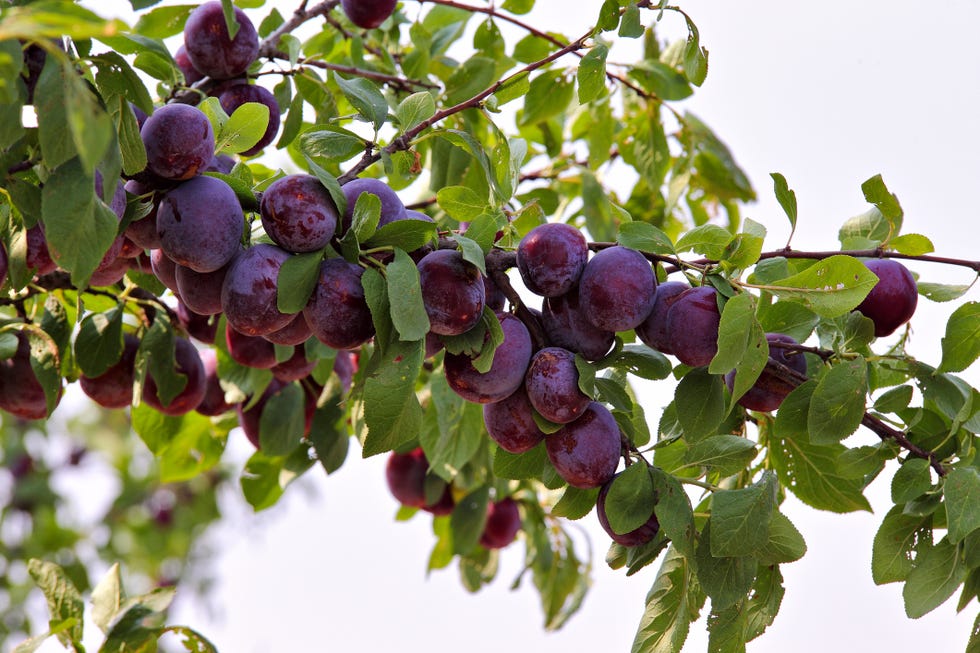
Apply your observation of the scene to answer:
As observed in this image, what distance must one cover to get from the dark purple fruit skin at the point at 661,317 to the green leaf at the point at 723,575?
0.16 meters

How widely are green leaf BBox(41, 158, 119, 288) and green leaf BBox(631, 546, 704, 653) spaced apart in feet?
1.81

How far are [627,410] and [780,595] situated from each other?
28 centimetres

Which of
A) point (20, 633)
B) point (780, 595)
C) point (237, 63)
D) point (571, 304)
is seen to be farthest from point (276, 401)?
point (20, 633)

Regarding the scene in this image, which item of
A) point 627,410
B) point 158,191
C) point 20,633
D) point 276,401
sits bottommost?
point 20,633

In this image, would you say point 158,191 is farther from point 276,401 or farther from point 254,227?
point 276,401

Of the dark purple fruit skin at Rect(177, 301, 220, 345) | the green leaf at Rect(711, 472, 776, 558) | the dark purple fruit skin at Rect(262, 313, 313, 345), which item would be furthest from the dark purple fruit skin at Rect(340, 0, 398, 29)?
the green leaf at Rect(711, 472, 776, 558)

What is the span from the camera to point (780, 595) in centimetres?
95

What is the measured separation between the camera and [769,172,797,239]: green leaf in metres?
0.83

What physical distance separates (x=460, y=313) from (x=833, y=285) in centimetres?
31

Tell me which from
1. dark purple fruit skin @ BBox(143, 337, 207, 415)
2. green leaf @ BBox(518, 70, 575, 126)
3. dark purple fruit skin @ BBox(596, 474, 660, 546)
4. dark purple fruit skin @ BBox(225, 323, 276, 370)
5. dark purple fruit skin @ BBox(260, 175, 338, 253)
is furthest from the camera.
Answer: green leaf @ BBox(518, 70, 575, 126)

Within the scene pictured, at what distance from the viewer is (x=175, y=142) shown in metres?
0.76

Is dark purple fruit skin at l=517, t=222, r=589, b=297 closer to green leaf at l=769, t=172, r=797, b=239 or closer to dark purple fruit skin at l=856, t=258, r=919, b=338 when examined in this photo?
green leaf at l=769, t=172, r=797, b=239

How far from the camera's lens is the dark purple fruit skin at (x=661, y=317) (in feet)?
2.67

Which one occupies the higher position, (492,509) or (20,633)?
(492,509)
